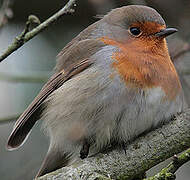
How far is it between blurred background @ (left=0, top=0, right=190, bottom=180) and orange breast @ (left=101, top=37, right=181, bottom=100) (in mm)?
1165

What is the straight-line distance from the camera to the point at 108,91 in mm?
4188

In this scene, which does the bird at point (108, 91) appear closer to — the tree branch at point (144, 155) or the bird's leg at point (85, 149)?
the bird's leg at point (85, 149)

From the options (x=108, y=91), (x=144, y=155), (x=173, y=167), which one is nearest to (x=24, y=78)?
(x=108, y=91)

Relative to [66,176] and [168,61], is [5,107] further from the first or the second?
[66,176]

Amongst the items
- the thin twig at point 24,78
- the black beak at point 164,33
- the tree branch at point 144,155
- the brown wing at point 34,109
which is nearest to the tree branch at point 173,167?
the tree branch at point 144,155

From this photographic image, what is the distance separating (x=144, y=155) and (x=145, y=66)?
0.99 m

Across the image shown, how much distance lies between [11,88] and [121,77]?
4.50m

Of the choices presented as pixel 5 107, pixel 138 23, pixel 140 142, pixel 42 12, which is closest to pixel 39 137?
pixel 5 107

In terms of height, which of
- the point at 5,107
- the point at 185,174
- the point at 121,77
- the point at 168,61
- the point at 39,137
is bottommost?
the point at 185,174

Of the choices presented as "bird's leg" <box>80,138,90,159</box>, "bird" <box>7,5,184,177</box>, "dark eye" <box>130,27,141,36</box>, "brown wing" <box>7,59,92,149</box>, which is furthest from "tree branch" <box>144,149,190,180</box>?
"dark eye" <box>130,27,141,36</box>

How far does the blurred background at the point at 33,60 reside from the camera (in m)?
6.11

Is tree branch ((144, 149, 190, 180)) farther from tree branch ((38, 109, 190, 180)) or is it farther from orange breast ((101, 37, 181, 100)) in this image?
orange breast ((101, 37, 181, 100))

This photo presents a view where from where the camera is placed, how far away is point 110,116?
4.18 metres

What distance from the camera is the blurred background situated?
6109mm
